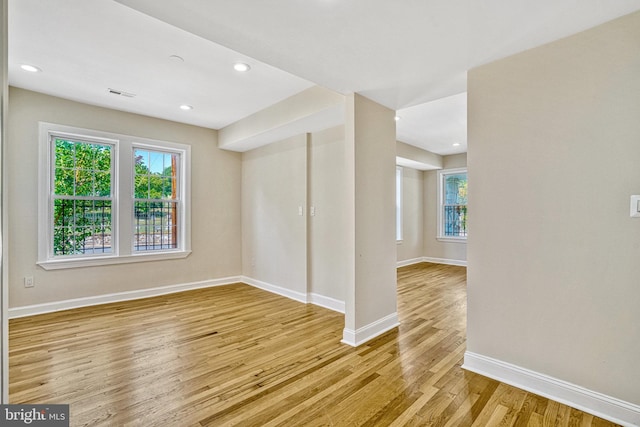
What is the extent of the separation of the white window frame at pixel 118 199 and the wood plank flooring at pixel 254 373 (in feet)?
2.41

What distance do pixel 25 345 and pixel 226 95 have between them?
321 centimetres

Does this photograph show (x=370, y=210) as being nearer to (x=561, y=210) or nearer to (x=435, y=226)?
(x=561, y=210)

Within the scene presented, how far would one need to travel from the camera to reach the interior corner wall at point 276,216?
4211 mm

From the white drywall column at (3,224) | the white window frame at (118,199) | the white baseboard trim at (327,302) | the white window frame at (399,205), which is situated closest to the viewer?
the white drywall column at (3,224)

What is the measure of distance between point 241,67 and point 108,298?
3565 millimetres

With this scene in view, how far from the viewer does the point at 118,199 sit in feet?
13.4

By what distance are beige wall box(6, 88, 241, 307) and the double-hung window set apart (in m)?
4.92

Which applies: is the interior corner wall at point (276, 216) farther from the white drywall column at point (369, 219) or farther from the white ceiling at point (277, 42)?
the white drywall column at point (369, 219)

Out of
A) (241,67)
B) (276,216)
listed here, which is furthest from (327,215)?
(241,67)

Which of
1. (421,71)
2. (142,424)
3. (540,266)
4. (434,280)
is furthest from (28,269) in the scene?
(434,280)

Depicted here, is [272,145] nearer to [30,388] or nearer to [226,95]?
[226,95]

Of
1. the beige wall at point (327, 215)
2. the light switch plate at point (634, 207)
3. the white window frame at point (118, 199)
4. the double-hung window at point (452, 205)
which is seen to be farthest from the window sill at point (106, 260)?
the double-hung window at point (452, 205)

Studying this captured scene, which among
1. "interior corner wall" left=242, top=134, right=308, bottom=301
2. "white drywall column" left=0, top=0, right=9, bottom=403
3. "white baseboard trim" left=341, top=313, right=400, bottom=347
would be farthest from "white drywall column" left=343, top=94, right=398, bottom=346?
"white drywall column" left=0, top=0, right=9, bottom=403

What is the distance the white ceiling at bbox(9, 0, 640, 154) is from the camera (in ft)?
5.49
